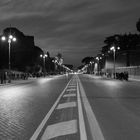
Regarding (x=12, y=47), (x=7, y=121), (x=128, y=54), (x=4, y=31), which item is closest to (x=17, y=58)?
(x=12, y=47)

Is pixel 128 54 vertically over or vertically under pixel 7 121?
over

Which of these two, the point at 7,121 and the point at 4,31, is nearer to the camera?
the point at 7,121

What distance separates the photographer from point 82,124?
900 cm

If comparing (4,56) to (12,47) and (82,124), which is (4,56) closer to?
(12,47)

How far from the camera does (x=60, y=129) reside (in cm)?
826

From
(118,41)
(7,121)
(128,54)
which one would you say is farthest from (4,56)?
(7,121)

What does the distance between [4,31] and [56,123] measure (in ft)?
338

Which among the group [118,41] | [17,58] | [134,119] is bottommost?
[134,119]

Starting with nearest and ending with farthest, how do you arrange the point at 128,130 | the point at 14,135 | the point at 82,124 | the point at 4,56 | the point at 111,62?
the point at 14,135, the point at 128,130, the point at 82,124, the point at 4,56, the point at 111,62

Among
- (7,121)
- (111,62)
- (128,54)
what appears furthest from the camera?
(111,62)

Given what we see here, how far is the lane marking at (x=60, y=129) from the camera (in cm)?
748

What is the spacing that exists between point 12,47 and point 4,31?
8.18 metres

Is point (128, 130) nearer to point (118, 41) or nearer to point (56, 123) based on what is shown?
point (56, 123)

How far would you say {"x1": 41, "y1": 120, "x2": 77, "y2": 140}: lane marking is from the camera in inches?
294
